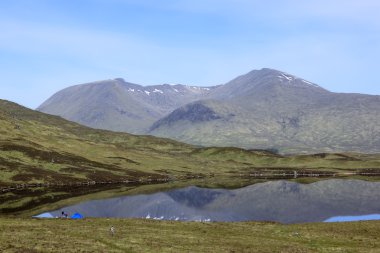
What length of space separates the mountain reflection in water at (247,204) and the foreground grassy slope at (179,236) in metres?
30.1

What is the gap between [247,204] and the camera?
410ft

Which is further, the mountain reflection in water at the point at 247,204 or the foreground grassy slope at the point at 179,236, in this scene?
the mountain reflection in water at the point at 247,204

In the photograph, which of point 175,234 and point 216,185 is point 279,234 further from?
point 216,185

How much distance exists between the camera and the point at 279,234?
6184cm

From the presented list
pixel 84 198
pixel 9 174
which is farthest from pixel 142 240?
pixel 9 174

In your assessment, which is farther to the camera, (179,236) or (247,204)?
(247,204)

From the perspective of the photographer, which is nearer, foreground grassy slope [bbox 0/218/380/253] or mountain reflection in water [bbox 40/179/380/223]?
foreground grassy slope [bbox 0/218/380/253]

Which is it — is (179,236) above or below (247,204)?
above

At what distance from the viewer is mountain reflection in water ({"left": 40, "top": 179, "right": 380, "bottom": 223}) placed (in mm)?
103062

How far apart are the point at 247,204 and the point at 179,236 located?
71.5 metres

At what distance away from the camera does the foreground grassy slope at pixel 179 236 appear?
153ft

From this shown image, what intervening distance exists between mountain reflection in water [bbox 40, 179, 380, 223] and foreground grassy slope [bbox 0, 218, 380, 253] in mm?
30123

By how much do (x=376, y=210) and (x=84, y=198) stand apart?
260ft

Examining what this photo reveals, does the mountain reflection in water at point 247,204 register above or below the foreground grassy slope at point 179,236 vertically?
below
